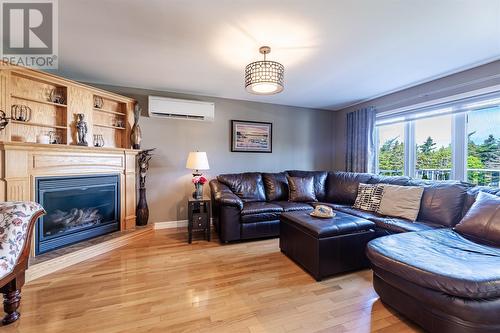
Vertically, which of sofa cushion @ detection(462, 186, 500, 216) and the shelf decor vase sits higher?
sofa cushion @ detection(462, 186, 500, 216)

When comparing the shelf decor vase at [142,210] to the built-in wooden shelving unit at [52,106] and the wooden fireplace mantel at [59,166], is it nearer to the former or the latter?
the wooden fireplace mantel at [59,166]

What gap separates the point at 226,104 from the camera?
401 centimetres

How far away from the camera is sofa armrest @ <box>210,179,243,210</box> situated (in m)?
2.96

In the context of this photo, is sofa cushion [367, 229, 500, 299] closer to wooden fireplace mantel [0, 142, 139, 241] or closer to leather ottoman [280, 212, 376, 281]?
leather ottoman [280, 212, 376, 281]

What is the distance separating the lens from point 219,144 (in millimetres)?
3984

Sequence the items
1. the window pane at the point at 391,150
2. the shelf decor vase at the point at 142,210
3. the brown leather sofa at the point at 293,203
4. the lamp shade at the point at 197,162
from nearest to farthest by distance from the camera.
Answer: the brown leather sofa at the point at 293,203 < the lamp shade at the point at 197,162 < the shelf decor vase at the point at 142,210 < the window pane at the point at 391,150

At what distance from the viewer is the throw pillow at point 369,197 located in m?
2.94

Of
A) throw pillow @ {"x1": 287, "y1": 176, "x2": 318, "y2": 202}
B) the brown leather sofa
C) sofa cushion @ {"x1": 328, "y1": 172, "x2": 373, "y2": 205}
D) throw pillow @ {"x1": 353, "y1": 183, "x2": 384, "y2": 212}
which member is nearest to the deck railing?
A: the brown leather sofa

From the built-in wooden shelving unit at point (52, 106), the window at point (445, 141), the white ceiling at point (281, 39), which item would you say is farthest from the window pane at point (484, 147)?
the built-in wooden shelving unit at point (52, 106)

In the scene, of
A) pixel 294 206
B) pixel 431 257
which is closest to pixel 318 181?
pixel 294 206

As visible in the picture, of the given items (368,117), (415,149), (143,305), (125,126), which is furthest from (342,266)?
(125,126)

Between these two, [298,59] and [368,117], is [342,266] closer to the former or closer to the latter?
[298,59]

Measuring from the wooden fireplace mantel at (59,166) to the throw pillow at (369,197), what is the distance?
134 inches

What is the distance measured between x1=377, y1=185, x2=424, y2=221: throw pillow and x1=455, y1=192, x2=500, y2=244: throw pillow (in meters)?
0.52
